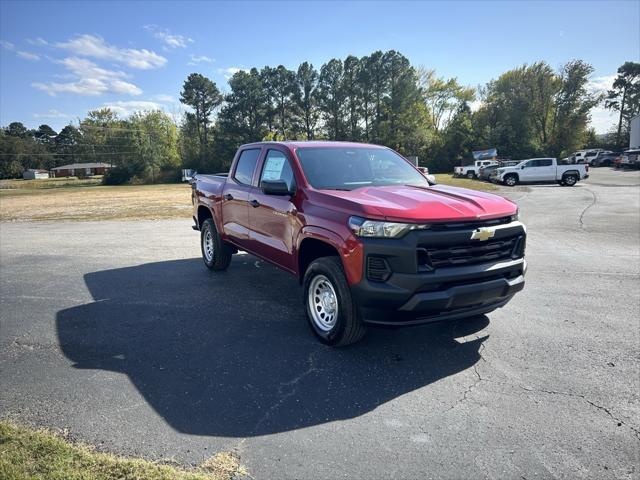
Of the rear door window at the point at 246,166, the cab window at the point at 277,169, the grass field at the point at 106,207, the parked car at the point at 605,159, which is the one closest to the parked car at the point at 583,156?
the parked car at the point at 605,159

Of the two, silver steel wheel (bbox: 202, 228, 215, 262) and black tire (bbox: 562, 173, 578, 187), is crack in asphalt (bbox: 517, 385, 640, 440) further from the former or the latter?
black tire (bbox: 562, 173, 578, 187)

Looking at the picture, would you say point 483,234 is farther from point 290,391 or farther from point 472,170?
point 472,170

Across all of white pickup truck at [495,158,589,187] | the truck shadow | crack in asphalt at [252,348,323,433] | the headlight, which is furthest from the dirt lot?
white pickup truck at [495,158,589,187]

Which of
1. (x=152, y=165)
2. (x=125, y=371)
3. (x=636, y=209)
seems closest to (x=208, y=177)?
(x=125, y=371)

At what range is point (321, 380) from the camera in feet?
12.1

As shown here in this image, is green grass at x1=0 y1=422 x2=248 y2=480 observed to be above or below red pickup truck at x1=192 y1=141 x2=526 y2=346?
below

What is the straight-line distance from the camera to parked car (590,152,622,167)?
178 ft

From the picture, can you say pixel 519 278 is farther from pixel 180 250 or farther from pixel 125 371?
pixel 180 250

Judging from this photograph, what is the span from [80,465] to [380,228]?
262cm

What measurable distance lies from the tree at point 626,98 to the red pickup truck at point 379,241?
84.3m

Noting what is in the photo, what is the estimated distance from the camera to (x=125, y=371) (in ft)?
12.8

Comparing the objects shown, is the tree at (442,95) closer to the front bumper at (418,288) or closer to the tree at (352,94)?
the tree at (352,94)

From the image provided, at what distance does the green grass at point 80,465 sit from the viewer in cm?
252

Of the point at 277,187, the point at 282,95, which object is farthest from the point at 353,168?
the point at 282,95
